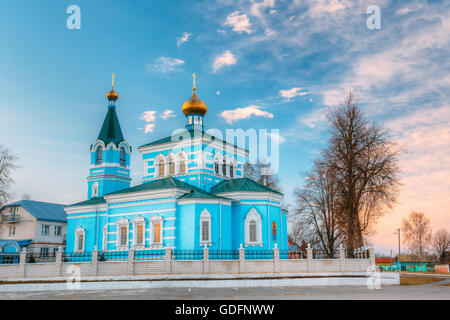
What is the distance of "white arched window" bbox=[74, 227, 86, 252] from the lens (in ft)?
95.0

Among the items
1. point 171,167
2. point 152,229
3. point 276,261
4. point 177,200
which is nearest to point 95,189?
point 171,167

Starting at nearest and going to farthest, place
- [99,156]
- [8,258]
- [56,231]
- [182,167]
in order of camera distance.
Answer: [8,258]
[182,167]
[99,156]
[56,231]

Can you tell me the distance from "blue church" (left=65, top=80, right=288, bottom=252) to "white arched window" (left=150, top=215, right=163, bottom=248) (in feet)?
0.19

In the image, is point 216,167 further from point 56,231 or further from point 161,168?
point 56,231

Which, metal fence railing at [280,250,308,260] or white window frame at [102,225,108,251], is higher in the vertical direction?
white window frame at [102,225,108,251]

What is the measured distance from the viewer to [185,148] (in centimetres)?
2908

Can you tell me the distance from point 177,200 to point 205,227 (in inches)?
89.3

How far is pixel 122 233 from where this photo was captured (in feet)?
84.6

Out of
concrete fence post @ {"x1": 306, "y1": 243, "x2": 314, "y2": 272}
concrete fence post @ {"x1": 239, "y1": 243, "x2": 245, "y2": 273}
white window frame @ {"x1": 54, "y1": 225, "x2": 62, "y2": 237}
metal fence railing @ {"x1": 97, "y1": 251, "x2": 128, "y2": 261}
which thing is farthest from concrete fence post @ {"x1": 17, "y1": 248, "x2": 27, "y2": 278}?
white window frame @ {"x1": 54, "y1": 225, "x2": 62, "y2": 237}

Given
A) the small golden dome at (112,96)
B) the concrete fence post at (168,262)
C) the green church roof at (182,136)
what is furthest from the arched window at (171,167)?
the concrete fence post at (168,262)

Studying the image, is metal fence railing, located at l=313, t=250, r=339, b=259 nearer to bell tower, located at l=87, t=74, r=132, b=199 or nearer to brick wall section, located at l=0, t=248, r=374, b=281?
brick wall section, located at l=0, t=248, r=374, b=281

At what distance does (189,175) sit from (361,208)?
11233mm

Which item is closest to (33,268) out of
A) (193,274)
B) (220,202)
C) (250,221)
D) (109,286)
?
(109,286)

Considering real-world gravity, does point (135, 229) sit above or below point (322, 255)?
above
